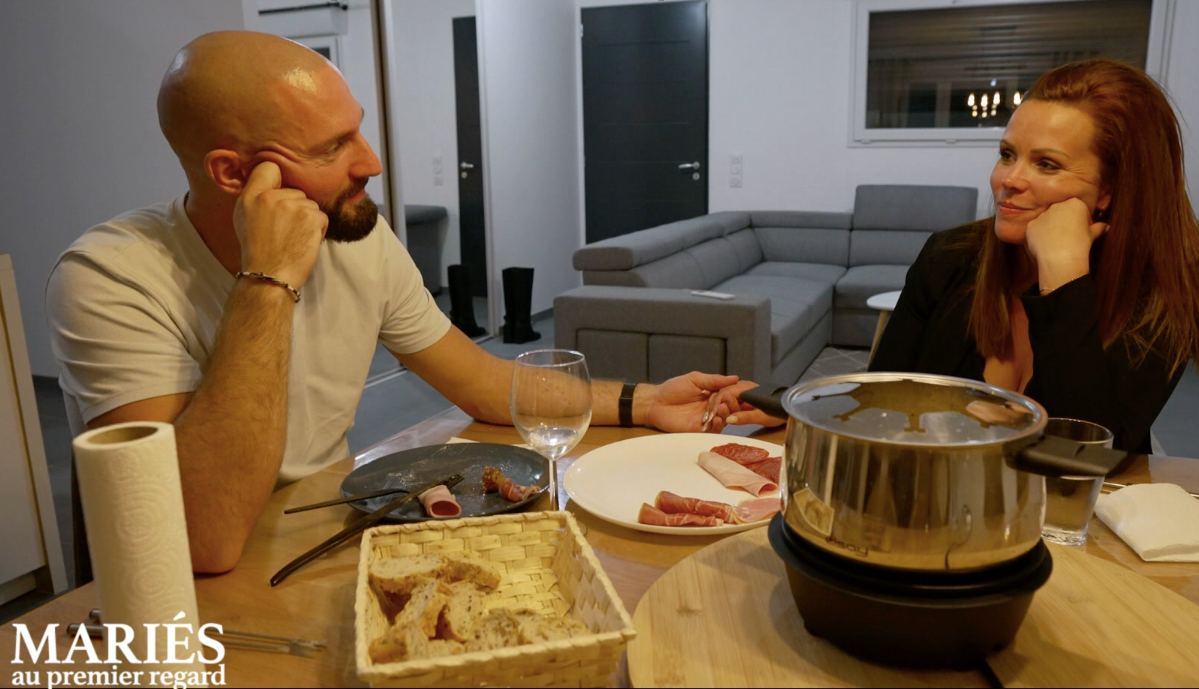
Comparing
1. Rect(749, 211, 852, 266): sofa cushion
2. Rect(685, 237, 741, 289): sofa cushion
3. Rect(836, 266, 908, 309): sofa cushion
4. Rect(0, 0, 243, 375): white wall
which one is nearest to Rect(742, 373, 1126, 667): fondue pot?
Rect(0, 0, 243, 375): white wall

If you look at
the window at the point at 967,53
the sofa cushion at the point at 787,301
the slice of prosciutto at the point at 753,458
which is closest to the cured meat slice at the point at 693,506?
the slice of prosciutto at the point at 753,458

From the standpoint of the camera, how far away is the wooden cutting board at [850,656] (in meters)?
0.74

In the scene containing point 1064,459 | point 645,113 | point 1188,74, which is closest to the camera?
point 1064,459

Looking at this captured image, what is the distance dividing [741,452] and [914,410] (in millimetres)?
523

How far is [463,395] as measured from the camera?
5.16ft

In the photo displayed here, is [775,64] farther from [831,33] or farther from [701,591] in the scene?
[701,591]

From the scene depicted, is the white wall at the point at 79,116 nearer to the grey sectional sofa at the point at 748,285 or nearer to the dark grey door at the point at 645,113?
the grey sectional sofa at the point at 748,285

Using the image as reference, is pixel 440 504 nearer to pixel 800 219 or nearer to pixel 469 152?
pixel 469 152

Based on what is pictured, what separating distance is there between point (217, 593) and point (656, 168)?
6.03 m

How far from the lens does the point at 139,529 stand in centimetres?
67

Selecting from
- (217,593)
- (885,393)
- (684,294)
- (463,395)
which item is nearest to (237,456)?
(217,593)

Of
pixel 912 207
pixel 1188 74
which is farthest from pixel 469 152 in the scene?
pixel 1188 74

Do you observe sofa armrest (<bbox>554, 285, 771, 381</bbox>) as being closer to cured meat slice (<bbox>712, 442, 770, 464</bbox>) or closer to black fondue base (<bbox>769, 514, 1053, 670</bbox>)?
cured meat slice (<bbox>712, 442, 770, 464</bbox>)

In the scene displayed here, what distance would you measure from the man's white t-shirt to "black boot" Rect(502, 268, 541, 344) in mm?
4020
